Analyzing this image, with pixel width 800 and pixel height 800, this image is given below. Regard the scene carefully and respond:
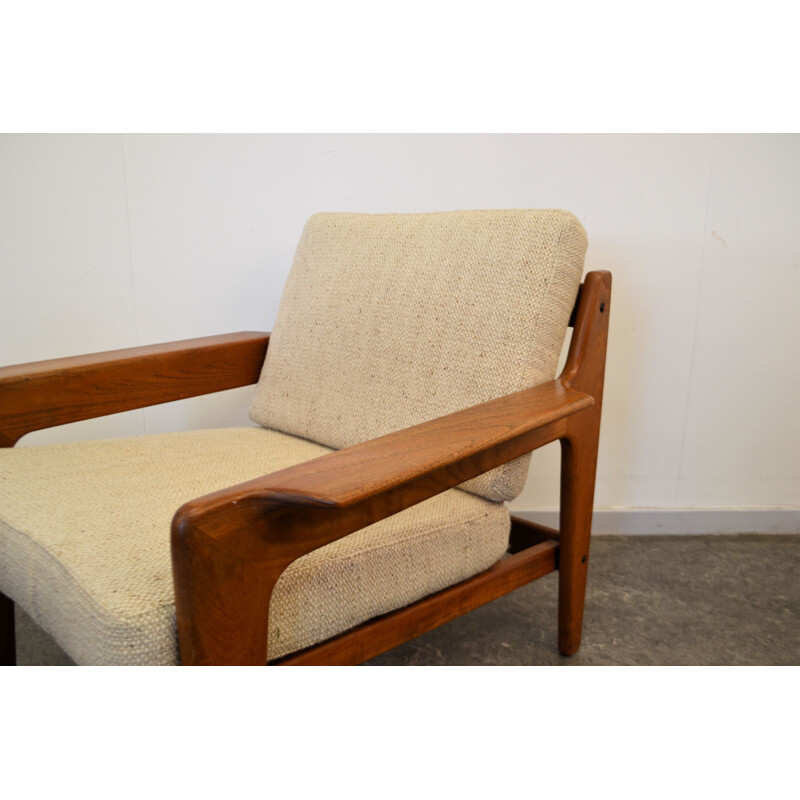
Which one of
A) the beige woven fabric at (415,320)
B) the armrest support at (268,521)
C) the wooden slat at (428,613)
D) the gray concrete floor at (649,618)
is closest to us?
the armrest support at (268,521)

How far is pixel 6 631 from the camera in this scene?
117cm

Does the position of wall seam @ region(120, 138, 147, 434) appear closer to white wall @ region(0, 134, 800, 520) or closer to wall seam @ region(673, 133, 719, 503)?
white wall @ region(0, 134, 800, 520)

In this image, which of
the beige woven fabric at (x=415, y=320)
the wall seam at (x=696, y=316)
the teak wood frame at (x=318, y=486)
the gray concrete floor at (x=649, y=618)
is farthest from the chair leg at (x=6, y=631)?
the wall seam at (x=696, y=316)

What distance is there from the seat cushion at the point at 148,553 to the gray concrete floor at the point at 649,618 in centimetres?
40

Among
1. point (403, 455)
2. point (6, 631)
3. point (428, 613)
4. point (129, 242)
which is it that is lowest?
point (6, 631)

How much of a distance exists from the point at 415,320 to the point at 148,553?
59 cm

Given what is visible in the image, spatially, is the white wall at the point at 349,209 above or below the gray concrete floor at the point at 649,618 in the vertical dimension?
above

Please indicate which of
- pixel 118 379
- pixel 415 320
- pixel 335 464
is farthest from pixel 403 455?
pixel 118 379

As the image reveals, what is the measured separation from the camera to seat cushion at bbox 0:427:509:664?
0.77 m

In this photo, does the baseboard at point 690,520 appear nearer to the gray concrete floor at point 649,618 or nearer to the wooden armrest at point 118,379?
the gray concrete floor at point 649,618

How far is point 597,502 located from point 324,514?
4.33 ft

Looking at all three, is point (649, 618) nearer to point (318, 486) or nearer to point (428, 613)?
point (428, 613)

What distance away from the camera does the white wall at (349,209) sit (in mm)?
1681

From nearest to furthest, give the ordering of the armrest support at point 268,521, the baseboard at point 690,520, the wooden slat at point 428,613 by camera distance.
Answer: the armrest support at point 268,521 < the wooden slat at point 428,613 < the baseboard at point 690,520
